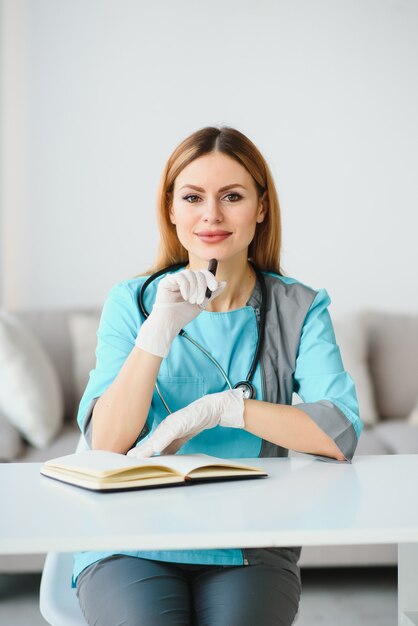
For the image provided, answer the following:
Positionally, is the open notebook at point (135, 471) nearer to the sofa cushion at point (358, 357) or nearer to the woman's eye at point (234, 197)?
the woman's eye at point (234, 197)

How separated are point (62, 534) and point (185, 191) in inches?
32.4

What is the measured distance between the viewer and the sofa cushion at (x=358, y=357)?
2.92 m

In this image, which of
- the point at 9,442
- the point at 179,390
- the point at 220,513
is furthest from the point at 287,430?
the point at 9,442

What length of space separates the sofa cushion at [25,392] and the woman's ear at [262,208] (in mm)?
1244

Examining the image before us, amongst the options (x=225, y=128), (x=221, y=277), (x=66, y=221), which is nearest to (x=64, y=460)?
(x=221, y=277)

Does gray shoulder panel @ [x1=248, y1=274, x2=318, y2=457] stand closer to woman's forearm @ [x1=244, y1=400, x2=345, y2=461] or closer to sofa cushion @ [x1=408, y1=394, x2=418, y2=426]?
woman's forearm @ [x1=244, y1=400, x2=345, y2=461]

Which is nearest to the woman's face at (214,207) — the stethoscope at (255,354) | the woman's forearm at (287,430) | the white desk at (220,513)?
the stethoscope at (255,354)

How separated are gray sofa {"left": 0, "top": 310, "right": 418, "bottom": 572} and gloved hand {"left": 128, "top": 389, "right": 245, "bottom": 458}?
1.32 meters

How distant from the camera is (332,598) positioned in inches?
93.0

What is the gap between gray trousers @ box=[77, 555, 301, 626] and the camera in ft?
3.58

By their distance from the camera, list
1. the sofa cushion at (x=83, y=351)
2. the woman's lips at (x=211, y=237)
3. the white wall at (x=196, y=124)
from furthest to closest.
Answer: the white wall at (x=196, y=124) → the sofa cushion at (x=83, y=351) → the woman's lips at (x=211, y=237)

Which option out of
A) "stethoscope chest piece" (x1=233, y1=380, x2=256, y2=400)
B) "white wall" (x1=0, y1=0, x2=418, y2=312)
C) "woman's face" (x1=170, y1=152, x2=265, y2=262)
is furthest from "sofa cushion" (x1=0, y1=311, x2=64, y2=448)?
"stethoscope chest piece" (x1=233, y1=380, x2=256, y2=400)

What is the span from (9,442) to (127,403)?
1.27m

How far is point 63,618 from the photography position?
1.20 metres
